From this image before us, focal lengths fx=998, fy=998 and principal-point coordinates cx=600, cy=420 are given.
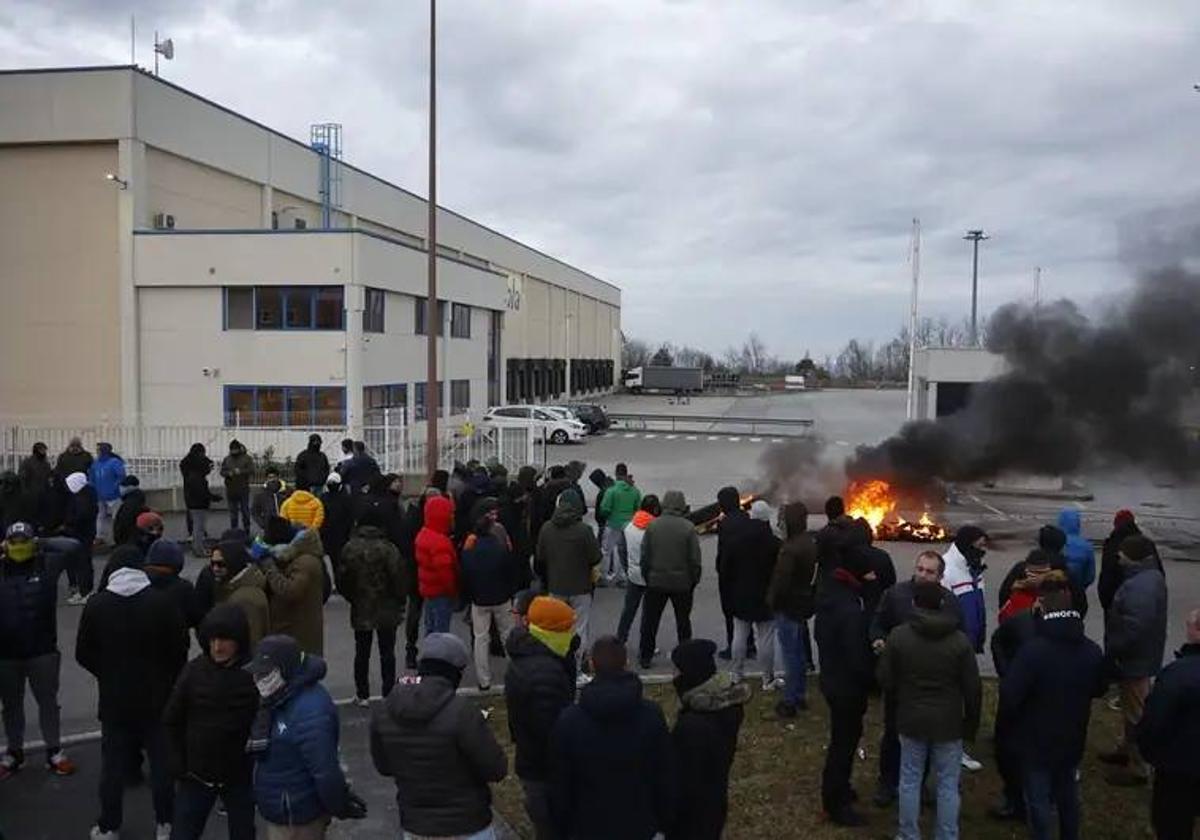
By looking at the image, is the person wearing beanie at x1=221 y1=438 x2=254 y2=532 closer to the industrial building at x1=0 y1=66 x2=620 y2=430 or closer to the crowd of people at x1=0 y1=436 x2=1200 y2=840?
the crowd of people at x1=0 y1=436 x2=1200 y2=840

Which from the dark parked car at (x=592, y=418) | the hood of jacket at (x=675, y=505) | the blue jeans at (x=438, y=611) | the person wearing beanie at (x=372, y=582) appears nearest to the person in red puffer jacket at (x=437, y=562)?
the blue jeans at (x=438, y=611)

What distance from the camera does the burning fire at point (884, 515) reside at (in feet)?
52.5

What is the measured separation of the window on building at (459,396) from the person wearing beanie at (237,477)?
1867cm

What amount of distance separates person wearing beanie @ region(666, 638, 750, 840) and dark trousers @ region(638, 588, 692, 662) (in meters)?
4.29

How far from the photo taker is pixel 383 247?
26.4 m

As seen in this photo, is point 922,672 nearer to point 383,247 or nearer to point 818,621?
point 818,621

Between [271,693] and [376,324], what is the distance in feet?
75.4

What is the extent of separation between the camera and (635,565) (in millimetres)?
9172

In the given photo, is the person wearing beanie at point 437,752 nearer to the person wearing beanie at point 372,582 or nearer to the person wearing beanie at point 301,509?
the person wearing beanie at point 372,582

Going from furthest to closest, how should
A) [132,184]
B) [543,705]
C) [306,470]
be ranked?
[132,184] < [306,470] < [543,705]

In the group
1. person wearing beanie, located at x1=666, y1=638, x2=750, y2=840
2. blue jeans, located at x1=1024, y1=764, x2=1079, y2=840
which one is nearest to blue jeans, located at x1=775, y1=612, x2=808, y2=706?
blue jeans, located at x1=1024, y1=764, x2=1079, y2=840

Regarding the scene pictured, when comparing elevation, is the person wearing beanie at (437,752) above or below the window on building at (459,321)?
below

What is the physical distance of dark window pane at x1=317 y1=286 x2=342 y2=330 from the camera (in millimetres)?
24906

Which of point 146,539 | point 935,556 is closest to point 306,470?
point 146,539
